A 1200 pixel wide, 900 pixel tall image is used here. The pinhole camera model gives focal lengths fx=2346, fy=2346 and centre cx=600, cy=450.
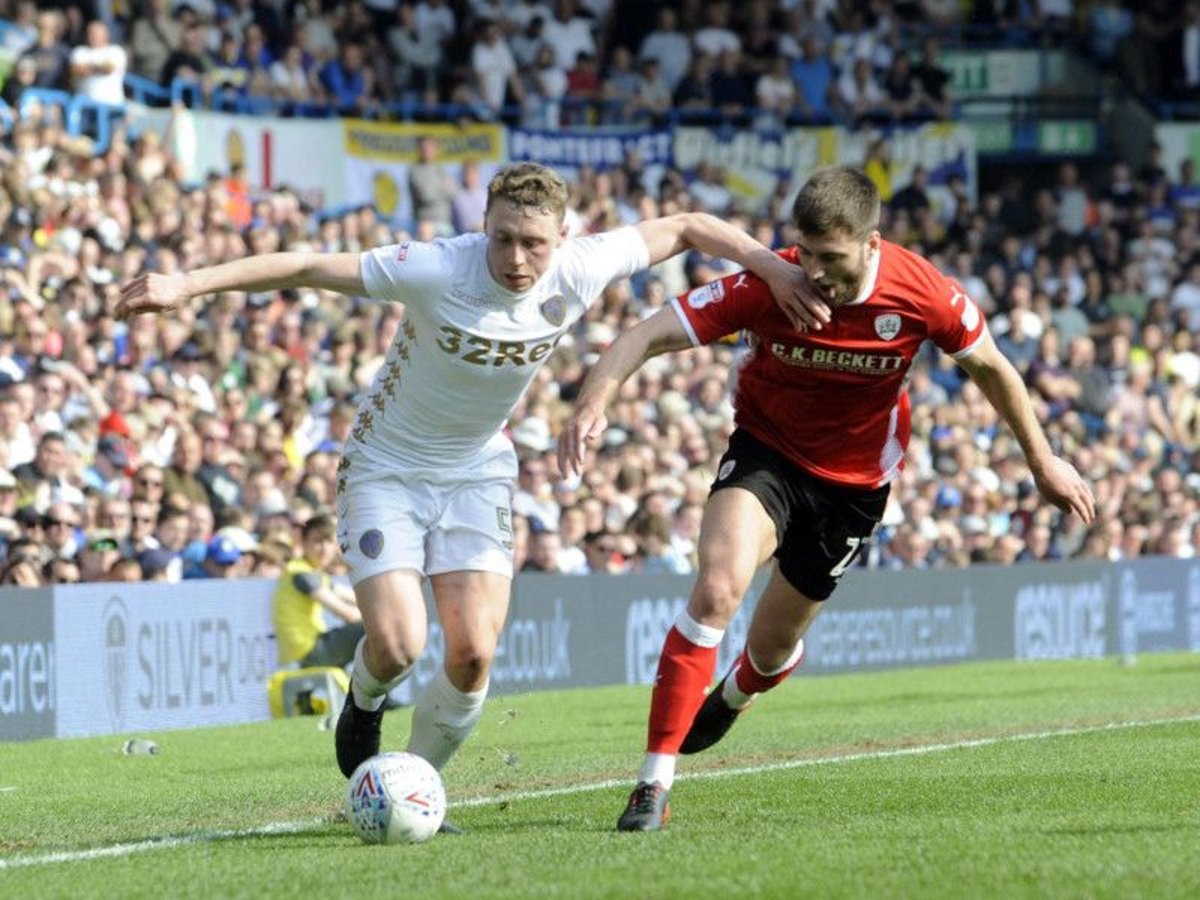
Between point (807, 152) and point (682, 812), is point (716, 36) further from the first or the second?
point (682, 812)

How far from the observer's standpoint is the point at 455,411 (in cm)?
870

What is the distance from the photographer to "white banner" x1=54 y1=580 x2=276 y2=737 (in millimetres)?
15172

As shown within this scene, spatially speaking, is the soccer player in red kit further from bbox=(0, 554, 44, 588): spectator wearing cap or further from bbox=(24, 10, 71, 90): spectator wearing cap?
bbox=(24, 10, 71, 90): spectator wearing cap

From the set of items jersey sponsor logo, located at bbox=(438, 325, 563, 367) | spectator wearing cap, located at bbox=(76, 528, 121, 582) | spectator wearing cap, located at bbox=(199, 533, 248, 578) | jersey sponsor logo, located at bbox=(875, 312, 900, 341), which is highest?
jersey sponsor logo, located at bbox=(875, 312, 900, 341)

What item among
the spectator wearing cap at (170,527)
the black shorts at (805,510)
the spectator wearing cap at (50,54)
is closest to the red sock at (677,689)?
the black shorts at (805,510)

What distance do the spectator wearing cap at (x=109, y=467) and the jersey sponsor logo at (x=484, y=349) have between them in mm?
8731

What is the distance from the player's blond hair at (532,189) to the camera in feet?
26.5

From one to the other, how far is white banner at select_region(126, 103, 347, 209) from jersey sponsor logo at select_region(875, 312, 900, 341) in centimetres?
1492

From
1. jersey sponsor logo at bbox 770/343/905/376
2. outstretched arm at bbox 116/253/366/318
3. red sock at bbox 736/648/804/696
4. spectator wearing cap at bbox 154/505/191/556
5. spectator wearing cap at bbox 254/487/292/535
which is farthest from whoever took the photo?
spectator wearing cap at bbox 254/487/292/535

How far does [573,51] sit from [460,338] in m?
21.7

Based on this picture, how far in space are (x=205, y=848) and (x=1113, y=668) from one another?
1417 cm

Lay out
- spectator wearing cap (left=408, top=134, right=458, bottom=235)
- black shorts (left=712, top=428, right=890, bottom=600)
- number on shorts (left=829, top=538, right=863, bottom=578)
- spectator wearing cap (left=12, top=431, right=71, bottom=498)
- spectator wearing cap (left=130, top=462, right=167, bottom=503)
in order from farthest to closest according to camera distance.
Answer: spectator wearing cap (left=408, top=134, right=458, bottom=235) < spectator wearing cap (left=130, top=462, right=167, bottom=503) < spectator wearing cap (left=12, top=431, right=71, bottom=498) < number on shorts (left=829, top=538, right=863, bottom=578) < black shorts (left=712, top=428, right=890, bottom=600)

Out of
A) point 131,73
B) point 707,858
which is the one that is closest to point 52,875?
point 707,858

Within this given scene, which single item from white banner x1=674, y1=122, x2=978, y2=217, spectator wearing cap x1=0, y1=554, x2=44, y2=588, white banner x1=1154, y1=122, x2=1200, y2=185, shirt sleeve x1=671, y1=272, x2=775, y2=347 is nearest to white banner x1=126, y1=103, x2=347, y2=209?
white banner x1=674, y1=122, x2=978, y2=217
